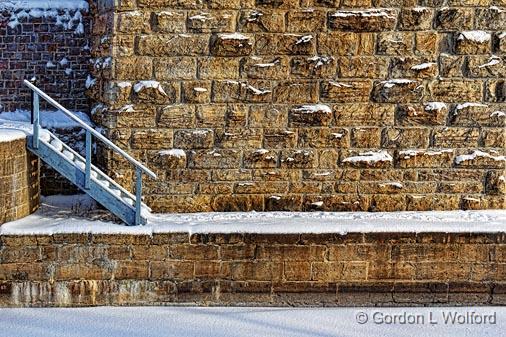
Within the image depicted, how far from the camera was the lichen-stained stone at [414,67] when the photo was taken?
293 inches

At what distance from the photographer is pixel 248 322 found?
6305 mm

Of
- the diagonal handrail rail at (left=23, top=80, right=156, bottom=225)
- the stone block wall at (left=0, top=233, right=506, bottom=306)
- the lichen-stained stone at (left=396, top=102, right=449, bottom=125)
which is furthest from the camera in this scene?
the lichen-stained stone at (left=396, top=102, right=449, bottom=125)

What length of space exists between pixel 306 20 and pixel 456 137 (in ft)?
6.85

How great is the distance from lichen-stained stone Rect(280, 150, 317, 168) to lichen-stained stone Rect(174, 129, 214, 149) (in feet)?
2.70

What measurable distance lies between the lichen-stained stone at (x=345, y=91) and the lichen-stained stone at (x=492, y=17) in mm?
1372

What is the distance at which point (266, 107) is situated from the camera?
24.7ft

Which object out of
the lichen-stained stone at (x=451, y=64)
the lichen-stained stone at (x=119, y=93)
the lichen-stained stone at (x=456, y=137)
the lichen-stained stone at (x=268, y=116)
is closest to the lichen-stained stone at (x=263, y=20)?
the lichen-stained stone at (x=268, y=116)

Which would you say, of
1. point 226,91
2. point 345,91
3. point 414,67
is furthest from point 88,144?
point 414,67

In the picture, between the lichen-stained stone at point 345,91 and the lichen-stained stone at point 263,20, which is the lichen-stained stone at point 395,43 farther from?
the lichen-stained stone at point 263,20

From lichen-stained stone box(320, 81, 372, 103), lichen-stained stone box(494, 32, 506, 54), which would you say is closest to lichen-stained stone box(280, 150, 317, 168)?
lichen-stained stone box(320, 81, 372, 103)

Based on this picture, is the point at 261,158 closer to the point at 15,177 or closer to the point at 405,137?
the point at 405,137

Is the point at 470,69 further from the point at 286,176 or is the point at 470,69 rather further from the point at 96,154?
the point at 96,154

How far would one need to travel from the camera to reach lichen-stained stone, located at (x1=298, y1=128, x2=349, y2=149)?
7.55 meters

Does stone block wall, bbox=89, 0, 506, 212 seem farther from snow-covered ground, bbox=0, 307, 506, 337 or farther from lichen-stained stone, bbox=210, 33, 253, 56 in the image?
snow-covered ground, bbox=0, 307, 506, 337
